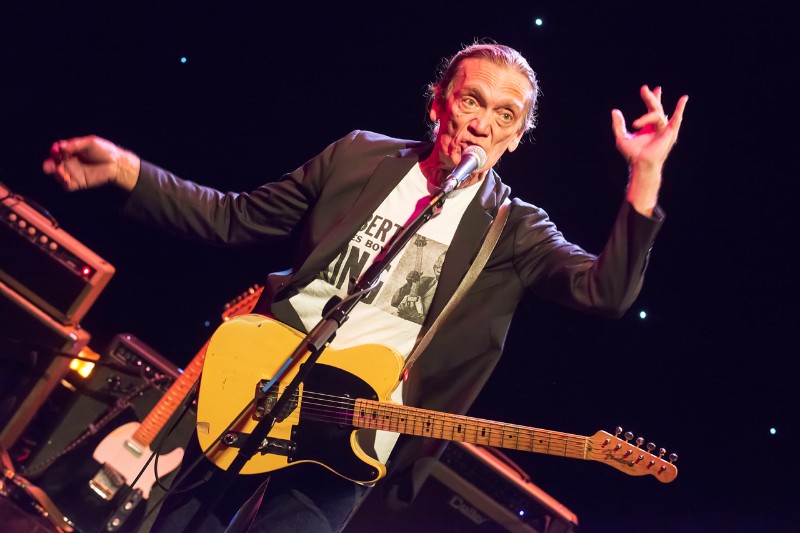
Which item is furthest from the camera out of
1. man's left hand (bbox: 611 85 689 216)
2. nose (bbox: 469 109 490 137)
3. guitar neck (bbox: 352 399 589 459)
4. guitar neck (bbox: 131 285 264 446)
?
guitar neck (bbox: 131 285 264 446)

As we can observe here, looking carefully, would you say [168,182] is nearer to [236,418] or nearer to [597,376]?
[236,418]

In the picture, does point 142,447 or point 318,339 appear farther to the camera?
point 142,447

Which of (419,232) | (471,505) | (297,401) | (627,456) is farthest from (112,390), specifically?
(627,456)

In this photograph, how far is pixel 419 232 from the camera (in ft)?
8.60

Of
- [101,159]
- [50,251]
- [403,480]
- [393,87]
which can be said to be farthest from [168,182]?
[393,87]

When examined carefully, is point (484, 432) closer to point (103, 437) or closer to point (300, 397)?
point (300, 397)

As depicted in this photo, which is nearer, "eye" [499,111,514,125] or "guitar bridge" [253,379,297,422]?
"guitar bridge" [253,379,297,422]

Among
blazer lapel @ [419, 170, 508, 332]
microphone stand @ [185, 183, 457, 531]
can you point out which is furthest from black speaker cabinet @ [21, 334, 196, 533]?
blazer lapel @ [419, 170, 508, 332]

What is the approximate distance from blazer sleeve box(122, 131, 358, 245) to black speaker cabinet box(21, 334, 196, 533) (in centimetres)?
187

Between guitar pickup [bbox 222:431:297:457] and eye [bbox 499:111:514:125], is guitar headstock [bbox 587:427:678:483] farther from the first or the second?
eye [bbox 499:111:514:125]

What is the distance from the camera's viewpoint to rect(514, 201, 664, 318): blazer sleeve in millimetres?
2232

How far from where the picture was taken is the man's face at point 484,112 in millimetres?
2678

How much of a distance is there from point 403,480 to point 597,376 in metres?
2.69

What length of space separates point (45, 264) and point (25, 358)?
62cm
